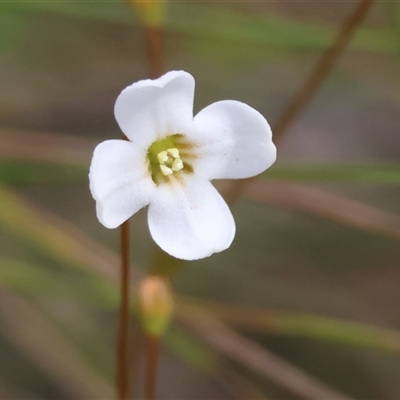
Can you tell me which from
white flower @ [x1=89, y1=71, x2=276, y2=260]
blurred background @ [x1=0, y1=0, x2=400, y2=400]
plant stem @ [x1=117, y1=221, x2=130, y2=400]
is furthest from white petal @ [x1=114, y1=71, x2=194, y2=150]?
blurred background @ [x1=0, y1=0, x2=400, y2=400]

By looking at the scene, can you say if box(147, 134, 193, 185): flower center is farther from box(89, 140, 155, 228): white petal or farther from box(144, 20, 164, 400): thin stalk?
box(144, 20, 164, 400): thin stalk

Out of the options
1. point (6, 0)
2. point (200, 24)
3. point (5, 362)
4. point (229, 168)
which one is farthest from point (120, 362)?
point (5, 362)

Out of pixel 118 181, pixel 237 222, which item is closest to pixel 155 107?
pixel 118 181

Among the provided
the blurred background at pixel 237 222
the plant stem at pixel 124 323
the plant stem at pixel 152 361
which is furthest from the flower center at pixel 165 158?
the blurred background at pixel 237 222

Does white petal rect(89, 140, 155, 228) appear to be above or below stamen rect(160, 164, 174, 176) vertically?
below

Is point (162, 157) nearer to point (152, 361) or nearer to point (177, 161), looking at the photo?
point (177, 161)

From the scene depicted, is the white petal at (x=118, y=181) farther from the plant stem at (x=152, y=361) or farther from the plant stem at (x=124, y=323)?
the plant stem at (x=152, y=361)
